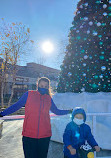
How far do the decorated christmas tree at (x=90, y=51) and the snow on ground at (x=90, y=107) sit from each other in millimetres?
243

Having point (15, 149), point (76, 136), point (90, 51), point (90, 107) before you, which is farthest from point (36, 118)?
point (90, 51)

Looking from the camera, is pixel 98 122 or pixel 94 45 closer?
pixel 98 122

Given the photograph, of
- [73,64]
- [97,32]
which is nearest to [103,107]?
[73,64]

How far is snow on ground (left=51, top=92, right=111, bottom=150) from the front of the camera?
4129 millimetres

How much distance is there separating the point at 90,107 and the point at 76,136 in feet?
8.38

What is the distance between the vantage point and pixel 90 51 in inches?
181

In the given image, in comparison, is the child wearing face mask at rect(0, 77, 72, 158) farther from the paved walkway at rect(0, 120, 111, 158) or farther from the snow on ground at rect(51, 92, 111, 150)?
the paved walkway at rect(0, 120, 111, 158)

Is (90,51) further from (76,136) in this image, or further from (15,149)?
(15,149)

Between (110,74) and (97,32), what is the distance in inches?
56.1

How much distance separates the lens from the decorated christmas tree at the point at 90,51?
443 cm

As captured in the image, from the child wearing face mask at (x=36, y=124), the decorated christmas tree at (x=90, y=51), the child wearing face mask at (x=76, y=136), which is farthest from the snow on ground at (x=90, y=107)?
the child wearing face mask at (x=36, y=124)

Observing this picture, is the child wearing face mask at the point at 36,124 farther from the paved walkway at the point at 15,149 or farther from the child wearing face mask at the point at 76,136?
the paved walkway at the point at 15,149

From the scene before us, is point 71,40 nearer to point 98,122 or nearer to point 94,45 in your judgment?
point 94,45

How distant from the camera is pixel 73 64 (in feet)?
15.8
